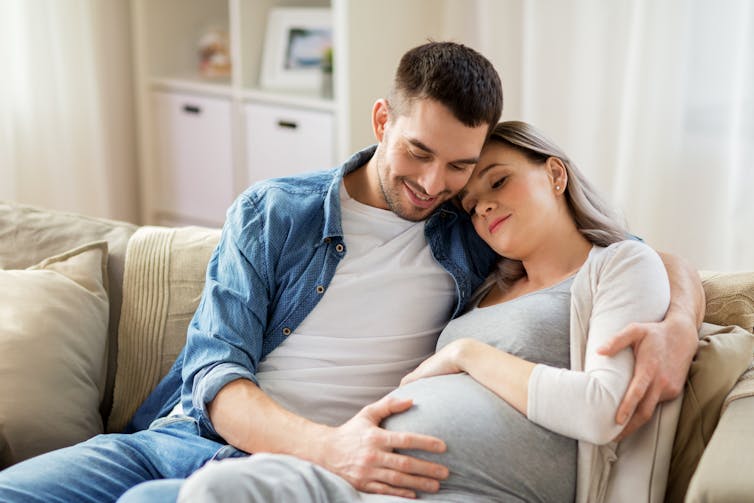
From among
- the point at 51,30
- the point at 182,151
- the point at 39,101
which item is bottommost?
the point at 182,151

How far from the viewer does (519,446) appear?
5.11 feet

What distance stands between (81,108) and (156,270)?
73.8 inches

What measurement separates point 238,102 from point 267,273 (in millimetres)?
1893

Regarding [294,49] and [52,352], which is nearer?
[52,352]

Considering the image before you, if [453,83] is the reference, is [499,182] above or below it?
below

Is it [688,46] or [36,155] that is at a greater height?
[688,46]

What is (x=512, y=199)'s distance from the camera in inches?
70.1

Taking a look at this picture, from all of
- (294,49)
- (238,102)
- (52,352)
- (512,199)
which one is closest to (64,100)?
(238,102)

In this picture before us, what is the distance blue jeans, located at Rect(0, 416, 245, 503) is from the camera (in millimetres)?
1562

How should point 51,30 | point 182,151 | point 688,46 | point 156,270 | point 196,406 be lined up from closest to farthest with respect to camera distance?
point 196,406 < point 156,270 < point 688,46 < point 51,30 < point 182,151

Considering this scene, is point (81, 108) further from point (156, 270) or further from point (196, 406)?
point (196, 406)

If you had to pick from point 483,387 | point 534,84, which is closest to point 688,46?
point 534,84

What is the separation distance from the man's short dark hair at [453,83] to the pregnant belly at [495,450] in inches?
20.1

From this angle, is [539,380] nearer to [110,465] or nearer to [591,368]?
[591,368]
